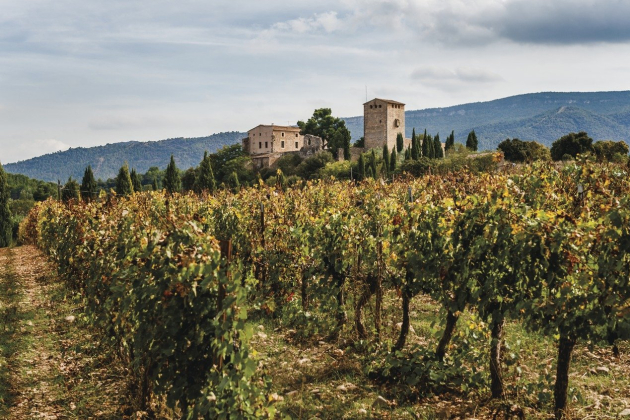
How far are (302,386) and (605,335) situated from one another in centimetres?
334

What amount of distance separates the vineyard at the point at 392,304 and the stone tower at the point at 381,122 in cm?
6579

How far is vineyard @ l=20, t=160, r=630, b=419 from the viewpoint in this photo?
4.27 meters

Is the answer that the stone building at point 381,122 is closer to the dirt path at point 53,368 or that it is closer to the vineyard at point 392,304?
the dirt path at point 53,368

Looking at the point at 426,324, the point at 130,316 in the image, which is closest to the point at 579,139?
the point at 426,324

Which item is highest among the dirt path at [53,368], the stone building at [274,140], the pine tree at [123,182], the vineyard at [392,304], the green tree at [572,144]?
the stone building at [274,140]

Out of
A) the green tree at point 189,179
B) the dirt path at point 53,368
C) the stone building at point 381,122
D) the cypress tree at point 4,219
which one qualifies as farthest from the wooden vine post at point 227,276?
the stone building at point 381,122

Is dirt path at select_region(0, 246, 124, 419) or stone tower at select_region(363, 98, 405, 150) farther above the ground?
stone tower at select_region(363, 98, 405, 150)

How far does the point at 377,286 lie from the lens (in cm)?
732

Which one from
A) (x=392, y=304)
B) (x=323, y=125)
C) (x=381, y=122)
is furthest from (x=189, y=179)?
(x=392, y=304)

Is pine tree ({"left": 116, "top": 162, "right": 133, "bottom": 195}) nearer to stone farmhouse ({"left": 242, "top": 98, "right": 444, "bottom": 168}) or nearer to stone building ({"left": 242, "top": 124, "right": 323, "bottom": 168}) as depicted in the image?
stone farmhouse ({"left": 242, "top": 98, "right": 444, "bottom": 168})

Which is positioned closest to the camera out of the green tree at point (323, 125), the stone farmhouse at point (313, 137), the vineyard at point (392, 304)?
the vineyard at point (392, 304)

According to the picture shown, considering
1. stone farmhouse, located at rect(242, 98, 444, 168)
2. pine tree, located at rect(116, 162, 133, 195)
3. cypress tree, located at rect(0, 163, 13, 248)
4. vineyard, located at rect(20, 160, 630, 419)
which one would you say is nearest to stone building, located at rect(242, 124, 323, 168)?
stone farmhouse, located at rect(242, 98, 444, 168)

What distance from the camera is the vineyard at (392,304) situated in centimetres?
427

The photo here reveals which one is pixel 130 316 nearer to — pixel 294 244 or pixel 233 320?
pixel 233 320
